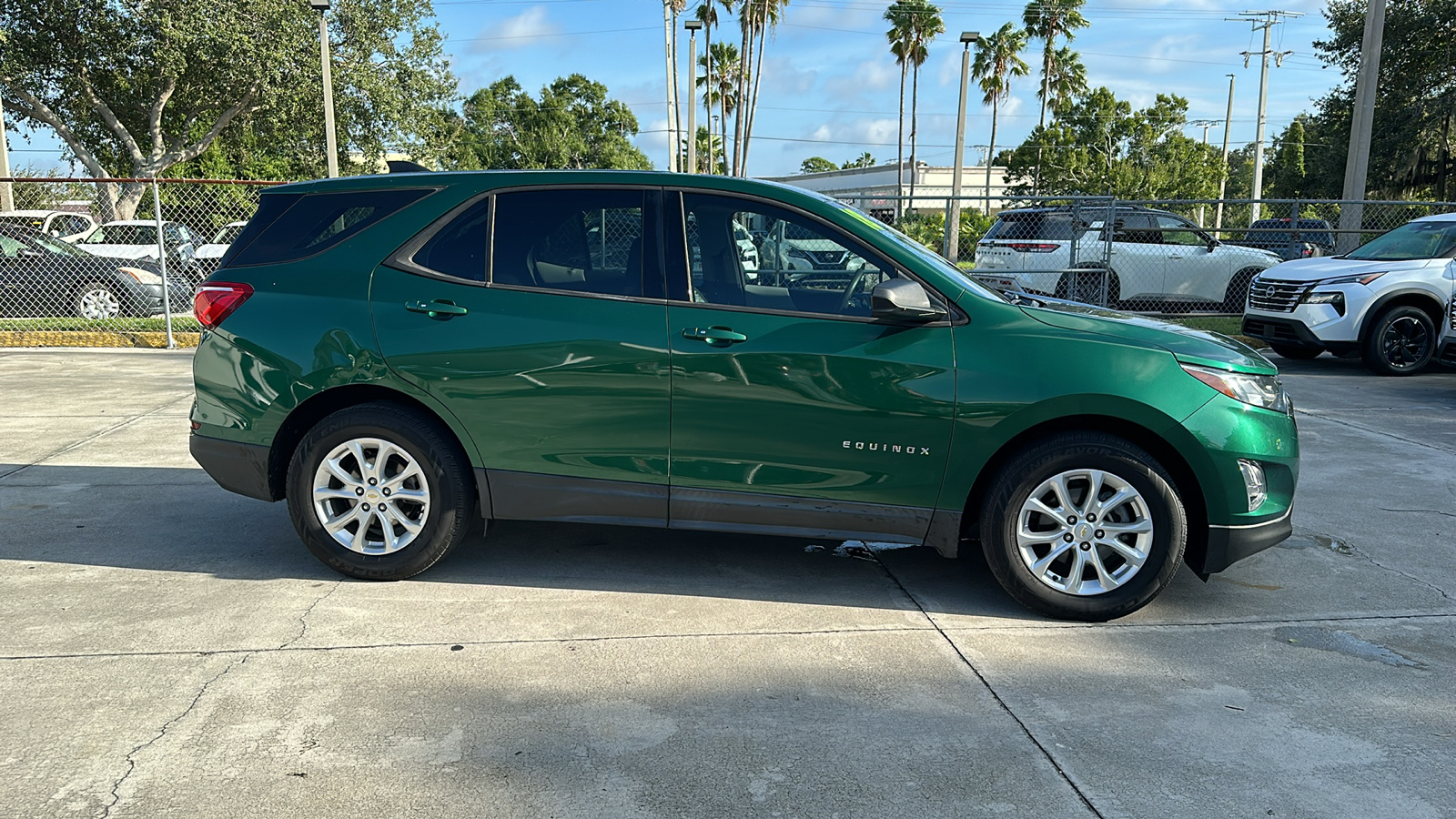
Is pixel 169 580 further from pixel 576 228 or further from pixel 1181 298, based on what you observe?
pixel 1181 298

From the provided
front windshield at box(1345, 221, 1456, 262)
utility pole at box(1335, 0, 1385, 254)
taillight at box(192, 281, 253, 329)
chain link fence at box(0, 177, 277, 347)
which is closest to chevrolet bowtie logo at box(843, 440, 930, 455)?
taillight at box(192, 281, 253, 329)

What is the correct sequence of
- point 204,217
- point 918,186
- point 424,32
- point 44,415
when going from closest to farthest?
point 44,415
point 204,217
point 424,32
point 918,186

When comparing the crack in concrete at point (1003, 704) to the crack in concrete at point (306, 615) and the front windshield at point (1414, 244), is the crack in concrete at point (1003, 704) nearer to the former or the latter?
the crack in concrete at point (306, 615)

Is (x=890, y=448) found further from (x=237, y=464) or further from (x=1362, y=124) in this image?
(x=1362, y=124)

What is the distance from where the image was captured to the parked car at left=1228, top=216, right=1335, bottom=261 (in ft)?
54.0

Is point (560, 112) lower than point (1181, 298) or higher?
higher

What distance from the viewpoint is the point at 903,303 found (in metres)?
4.04

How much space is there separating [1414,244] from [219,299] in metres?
12.2

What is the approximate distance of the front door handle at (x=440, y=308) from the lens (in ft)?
14.3

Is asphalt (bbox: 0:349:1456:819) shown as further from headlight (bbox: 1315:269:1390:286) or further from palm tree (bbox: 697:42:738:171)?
palm tree (bbox: 697:42:738:171)

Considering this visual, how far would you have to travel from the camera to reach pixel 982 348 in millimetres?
4121

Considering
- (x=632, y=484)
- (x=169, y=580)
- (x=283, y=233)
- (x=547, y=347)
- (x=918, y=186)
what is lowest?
(x=169, y=580)

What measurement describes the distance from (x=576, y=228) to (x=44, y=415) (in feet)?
20.0

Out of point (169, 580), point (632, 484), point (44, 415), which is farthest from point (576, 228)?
point (44, 415)
